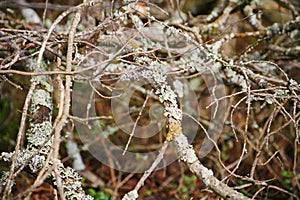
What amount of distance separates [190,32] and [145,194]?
2.91 ft

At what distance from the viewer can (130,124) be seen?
2121mm

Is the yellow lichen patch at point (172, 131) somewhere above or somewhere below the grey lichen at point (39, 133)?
below

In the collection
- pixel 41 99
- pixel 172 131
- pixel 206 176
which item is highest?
pixel 41 99

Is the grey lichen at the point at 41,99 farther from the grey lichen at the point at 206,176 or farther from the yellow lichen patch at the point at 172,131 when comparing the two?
the grey lichen at the point at 206,176

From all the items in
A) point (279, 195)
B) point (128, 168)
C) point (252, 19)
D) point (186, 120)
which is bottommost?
point (279, 195)

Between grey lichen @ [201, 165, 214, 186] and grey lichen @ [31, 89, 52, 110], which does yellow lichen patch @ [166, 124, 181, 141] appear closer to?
grey lichen @ [201, 165, 214, 186]

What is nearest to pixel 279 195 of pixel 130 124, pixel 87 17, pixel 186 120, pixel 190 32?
pixel 186 120

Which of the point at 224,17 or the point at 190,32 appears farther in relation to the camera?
the point at 224,17

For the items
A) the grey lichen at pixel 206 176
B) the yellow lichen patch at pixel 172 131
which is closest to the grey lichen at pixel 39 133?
the yellow lichen patch at pixel 172 131

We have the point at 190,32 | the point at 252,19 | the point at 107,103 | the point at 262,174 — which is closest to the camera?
the point at 190,32

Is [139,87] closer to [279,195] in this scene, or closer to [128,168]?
[128,168]

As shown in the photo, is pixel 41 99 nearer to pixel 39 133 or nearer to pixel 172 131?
pixel 39 133

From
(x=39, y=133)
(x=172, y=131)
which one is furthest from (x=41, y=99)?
(x=172, y=131)

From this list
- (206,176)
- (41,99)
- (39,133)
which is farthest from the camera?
(41,99)
